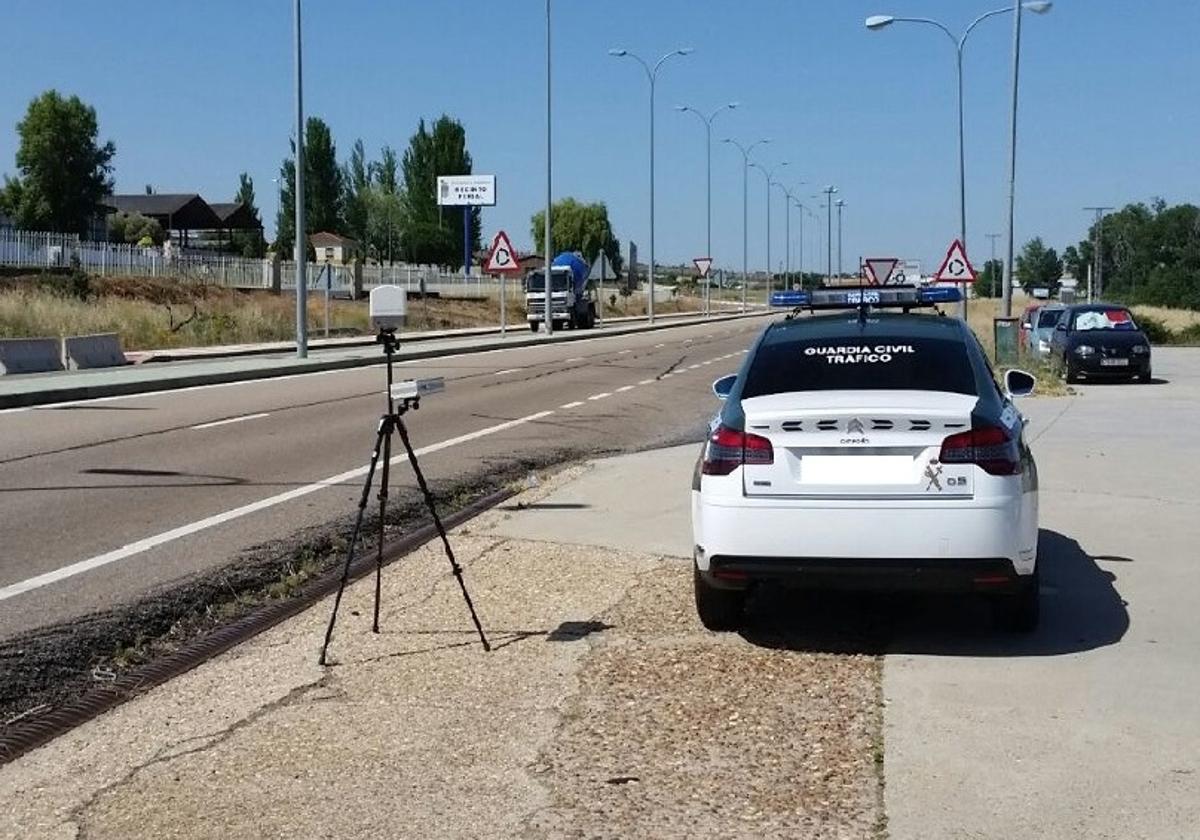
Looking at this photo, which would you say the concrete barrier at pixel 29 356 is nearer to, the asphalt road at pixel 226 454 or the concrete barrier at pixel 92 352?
the concrete barrier at pixel 92 352

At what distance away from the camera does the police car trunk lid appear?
21.2 ft

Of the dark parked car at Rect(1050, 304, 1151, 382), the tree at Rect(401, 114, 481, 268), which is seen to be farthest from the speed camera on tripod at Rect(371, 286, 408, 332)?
the tree at Rect(401, 114, 481, 268)

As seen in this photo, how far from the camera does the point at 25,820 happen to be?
4727mm

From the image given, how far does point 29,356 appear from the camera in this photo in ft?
92.2

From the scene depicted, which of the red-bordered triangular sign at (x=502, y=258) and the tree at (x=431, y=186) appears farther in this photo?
the tree at (x=431, y=186)

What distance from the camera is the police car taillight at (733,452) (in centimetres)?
662

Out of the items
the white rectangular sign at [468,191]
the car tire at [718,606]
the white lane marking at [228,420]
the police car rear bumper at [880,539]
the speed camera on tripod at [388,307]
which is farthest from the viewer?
the white rectangular sign at [468,191]

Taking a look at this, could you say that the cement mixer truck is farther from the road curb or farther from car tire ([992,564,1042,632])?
car tire ([992,564,1042,632])

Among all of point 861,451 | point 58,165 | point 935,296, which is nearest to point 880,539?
point 861,451

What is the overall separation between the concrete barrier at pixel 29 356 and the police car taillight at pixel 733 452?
23.3 m

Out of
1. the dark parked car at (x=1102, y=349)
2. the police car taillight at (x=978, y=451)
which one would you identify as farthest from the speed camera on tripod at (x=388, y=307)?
the dark parked car at (x=1102, y=349)

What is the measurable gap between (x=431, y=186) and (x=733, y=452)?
110 metres

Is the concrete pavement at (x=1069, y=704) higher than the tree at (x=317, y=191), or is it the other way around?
the tree at (x=317, y=191)

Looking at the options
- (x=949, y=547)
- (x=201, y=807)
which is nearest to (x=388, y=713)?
(x=201, y=807)
